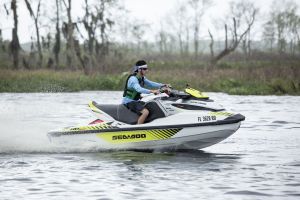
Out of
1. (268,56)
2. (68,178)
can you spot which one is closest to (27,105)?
(68,178)

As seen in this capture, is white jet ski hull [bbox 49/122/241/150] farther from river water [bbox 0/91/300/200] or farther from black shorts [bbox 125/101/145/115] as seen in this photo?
black shorts [bbox 125/101/145/115]

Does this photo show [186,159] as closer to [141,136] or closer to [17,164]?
[141,136]

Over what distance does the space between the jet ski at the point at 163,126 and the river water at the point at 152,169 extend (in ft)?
0.80

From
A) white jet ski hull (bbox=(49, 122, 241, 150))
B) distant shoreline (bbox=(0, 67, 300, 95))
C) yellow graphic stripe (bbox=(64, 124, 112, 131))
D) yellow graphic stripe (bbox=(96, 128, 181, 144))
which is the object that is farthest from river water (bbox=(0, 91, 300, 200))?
distant shoreline (bbox=(0, 67, 300, 95))

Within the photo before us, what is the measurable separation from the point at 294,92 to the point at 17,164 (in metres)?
23.0

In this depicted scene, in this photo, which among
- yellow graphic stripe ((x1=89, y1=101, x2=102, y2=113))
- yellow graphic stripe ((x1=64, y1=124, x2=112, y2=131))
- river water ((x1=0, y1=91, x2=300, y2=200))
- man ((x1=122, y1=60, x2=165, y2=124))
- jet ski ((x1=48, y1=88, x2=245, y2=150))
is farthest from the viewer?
yellow graphic stripe ((x1=89, y1=101, x2=102, y2=113))

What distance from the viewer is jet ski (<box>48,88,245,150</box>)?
12789mm

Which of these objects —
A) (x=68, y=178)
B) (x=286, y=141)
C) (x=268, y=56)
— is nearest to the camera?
(x=68, y=178)

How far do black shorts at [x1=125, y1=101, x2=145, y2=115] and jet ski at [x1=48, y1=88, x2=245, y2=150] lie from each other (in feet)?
0.25

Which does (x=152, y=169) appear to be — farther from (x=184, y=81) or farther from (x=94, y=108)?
(x=184, y=81)

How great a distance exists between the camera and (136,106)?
Result: 13.2 metres

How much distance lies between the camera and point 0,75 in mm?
37688

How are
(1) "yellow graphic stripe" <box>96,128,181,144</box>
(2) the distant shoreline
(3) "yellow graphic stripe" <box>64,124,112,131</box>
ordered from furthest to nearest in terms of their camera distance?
1. (2) the distant shoreline
2. (3) "yellow graphic stripe" <box>64,124,112,131</box>
3. (1) "yellow graphic stripe" <box>96,128,181,144</box>

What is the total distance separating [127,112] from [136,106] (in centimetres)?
27
